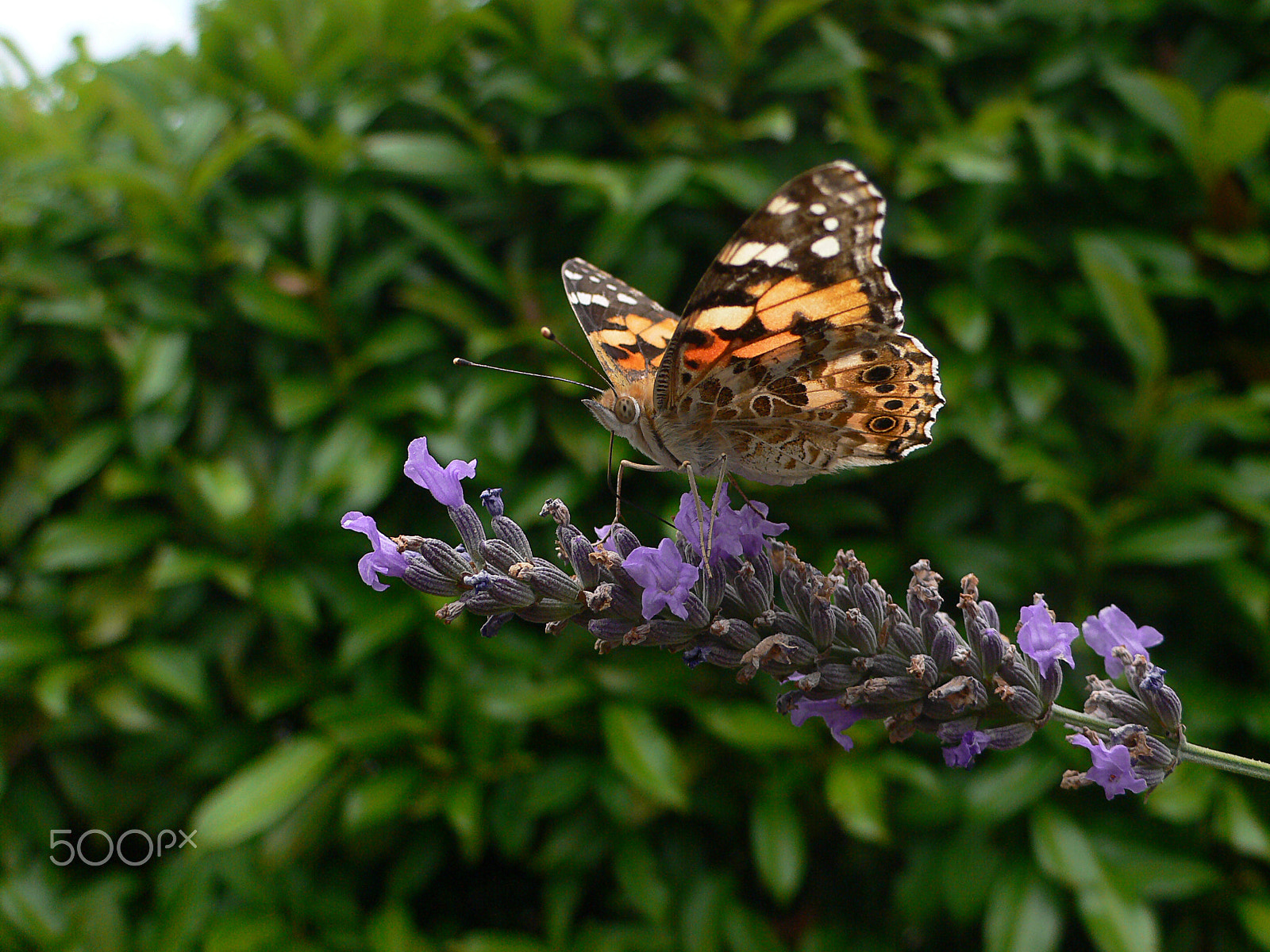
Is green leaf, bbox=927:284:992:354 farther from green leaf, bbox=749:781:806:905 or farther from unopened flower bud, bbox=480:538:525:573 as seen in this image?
unopened flower bud, bbox=480:538:525:573

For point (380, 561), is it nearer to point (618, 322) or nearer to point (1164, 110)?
point (618, 322)

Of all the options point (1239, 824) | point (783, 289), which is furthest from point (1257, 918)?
point (783, 289)

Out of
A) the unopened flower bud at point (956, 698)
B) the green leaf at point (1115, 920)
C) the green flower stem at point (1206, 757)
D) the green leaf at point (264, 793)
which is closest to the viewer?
the green flower stem at point (1206, 757)

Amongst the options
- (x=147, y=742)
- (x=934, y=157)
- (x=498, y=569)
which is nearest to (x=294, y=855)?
(x=147, y=742)

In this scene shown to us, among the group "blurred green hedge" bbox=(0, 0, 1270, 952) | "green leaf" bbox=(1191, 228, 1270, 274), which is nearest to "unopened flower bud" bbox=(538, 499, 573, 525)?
"blurred green hedge" bbox=(0, 0, 1270, 952)

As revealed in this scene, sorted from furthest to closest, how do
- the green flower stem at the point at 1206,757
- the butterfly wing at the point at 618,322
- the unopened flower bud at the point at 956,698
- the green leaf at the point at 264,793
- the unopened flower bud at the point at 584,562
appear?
the green leaf at the point at 264,793, the butterfly wing at the point at 618,322, the unopened flower bud at the point at 584,562, the unopened flower bud at the point at 956,698, the green flower stem at the point at 1206,757

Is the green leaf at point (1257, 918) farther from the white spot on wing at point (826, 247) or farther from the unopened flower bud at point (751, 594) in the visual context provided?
the white spot on wing at point (826, 247)

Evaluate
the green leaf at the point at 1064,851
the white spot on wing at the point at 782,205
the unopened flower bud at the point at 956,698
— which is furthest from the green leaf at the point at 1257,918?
the white spot on wing at the point at 782,205
